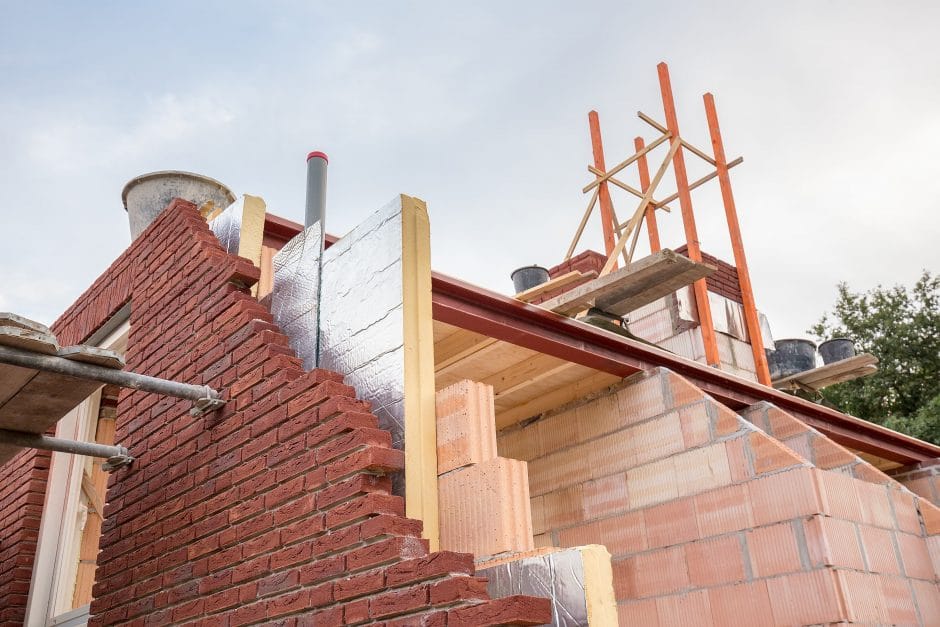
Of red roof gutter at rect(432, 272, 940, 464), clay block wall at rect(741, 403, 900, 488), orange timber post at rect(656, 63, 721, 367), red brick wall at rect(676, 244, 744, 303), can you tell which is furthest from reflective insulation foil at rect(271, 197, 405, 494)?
red brick wall at rect(676, 244, 744, 303)

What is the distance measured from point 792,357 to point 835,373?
1.48 metres

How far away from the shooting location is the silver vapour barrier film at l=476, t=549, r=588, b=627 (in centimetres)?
305

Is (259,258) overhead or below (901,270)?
below

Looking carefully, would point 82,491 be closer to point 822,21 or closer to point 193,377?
point 193,377

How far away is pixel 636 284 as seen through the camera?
256 inches

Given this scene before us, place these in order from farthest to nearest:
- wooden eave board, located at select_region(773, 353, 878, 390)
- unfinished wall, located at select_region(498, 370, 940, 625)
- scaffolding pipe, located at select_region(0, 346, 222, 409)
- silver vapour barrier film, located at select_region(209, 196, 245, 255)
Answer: wooden eave board, located at select_region(773, 353, 878, 390)
silver vapour barrier film, located at select_region(209, 196, 245, 255)
unfinished wall, located at select_region(498, 370, 940, 625)
scaffolding pipe, located at select_region(0, 346, 222, 409)

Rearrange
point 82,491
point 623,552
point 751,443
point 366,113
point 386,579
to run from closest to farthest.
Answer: point 386,579, point 751,443, point 623,552, point 82,491, point 366,113

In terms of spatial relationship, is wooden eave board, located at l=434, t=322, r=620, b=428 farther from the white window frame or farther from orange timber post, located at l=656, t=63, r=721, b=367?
orange timber post, located at l=656, t=63, r=721, b=367

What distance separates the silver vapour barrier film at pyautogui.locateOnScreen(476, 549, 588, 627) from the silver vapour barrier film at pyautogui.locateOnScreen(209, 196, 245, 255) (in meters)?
2.51

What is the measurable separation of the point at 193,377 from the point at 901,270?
791 inches

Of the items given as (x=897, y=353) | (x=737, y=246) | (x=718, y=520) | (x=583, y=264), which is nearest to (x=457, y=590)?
(x=718, y=520)

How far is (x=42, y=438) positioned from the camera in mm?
4578

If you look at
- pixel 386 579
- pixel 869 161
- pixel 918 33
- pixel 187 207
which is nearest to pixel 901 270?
pixel 869 161

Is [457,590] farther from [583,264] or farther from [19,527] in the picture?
[583,264]
